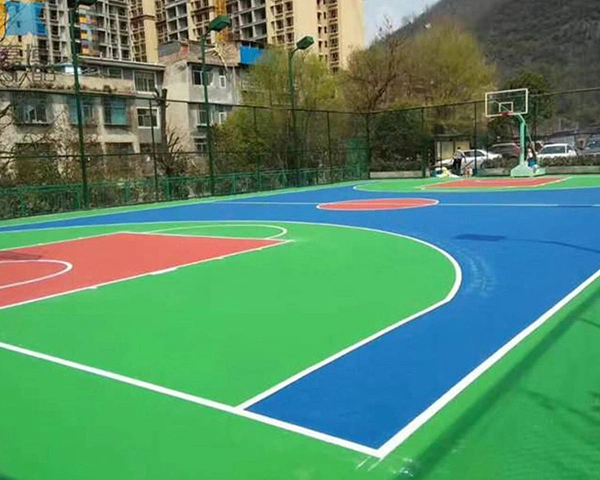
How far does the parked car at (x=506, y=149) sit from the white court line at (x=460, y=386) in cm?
2523

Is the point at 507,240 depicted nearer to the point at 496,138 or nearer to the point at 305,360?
the point at 305,360

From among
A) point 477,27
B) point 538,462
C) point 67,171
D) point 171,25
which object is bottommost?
point 538,462

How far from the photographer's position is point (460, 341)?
4.31 meters

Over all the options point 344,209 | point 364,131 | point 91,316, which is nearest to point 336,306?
point 91,316

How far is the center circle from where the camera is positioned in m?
14.6

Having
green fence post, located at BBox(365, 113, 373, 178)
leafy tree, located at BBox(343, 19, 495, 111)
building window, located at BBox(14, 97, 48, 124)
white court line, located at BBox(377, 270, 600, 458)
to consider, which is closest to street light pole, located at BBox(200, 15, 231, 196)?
building window, located at BBox(14, 97, 48, 124)

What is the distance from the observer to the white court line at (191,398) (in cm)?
294

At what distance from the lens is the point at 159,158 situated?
2127cm

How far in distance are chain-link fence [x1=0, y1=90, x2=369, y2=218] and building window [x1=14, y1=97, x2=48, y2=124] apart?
5 cm

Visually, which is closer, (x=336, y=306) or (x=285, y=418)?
(x=285, y=418)

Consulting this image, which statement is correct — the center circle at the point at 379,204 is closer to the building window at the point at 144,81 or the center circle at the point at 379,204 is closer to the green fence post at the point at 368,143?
the green fence post at the point at 368,143

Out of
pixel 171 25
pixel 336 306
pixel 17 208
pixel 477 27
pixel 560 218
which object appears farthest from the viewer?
pixel 171 25

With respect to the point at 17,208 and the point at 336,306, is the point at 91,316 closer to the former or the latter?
the point at 336,306

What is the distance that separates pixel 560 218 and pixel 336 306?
6.98m
